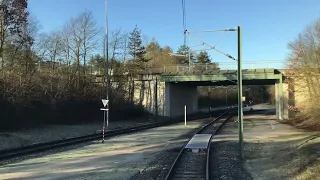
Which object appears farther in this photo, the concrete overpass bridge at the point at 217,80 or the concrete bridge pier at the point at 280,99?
the concrete overpass bridge at the point at 217,80

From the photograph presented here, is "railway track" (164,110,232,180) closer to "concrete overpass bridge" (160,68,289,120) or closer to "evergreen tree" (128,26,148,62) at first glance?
"concrete overpass bridge" (160,68,289,120)

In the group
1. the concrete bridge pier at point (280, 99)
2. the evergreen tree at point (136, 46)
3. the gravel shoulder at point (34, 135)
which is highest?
the evergreen tree at point (136, 46)

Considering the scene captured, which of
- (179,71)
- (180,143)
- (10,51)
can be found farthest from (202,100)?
(180,143)

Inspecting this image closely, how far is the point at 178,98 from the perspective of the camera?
60.4 metres

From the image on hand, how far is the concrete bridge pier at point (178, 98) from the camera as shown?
180 ft

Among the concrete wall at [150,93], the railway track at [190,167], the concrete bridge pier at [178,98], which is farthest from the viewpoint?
the concrete wall at [150,93]

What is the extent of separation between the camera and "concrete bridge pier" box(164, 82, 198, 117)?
5494cm

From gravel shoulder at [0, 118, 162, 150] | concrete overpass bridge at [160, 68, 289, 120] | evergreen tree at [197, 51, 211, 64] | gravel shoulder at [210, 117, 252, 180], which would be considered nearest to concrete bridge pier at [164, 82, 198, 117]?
concrete overpass bridge at [160, 68, 289, 120]

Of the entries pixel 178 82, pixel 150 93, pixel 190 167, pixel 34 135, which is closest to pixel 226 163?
pixel 190 167

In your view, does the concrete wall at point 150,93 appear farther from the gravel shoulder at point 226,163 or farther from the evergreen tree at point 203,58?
the evergreen tree at point 203,58

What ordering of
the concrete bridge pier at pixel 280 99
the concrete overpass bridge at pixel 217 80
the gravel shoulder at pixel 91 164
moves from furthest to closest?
the concrete overpass bridge at pixel 217 80 → the concrete bridge pier at pixel 280 99 → the gravel shoulder at pixel 91 164

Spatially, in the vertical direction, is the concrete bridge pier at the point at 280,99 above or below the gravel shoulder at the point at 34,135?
above

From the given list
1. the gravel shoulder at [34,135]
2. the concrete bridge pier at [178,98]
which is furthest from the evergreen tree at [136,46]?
the gravel shoulder at [34,135]

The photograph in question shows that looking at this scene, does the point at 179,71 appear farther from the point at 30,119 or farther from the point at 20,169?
the point at 20,169
